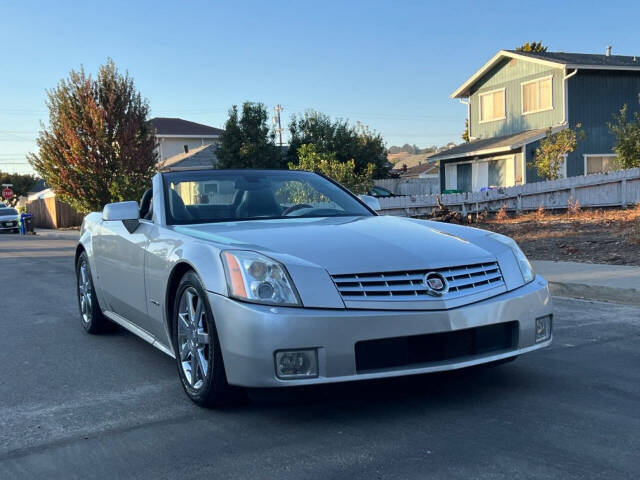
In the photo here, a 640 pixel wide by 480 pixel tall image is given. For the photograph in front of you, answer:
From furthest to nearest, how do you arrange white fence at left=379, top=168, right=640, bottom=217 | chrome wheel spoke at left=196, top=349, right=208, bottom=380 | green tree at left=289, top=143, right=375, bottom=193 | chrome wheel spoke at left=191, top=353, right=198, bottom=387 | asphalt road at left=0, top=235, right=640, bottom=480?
green tree at left=289, top=143, right=375, bottom=193 → white fence at left=379, top=168, right=640, bottom=217 → chrome wheel spoke at left=191, top=353, right=198, bottom=387 → chrome wheel spoke at left=196, top=349, right=208, bottom=380 → asphalt road at left=0, top=235, right=640, bottom=480

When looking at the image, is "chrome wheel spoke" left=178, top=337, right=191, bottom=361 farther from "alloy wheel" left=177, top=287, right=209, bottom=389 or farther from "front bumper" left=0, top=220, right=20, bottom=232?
"front bumper" left=0, top=220, right=20, bottom=232

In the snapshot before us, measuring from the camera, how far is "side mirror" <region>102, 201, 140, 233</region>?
5230 millimetres

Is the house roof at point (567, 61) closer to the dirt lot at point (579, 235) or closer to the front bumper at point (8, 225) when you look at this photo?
the dirt lot at point (579, 235)

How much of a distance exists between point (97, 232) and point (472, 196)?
48.8 feet

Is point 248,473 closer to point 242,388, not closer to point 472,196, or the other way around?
point 242,388

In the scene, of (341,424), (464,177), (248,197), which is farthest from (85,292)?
(464,177)

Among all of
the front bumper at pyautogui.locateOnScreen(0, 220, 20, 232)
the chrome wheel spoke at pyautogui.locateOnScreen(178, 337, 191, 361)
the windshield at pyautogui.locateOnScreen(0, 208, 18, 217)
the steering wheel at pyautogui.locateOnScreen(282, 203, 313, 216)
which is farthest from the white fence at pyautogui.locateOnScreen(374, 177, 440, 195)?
the chrome wheel spoke at pyautogui.locateOnScreen(178, 337, 191, 361)

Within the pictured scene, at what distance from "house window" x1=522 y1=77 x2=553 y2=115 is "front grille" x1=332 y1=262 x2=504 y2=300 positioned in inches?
1023

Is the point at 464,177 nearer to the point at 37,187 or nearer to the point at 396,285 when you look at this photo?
the point at 396,285

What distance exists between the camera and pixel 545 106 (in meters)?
28.3

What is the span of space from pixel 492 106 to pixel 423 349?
29.3 metres

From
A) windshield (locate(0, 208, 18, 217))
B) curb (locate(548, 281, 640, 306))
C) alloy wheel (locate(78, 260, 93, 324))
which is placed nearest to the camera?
alloy wheel (locate(78, 260, 93, 324))

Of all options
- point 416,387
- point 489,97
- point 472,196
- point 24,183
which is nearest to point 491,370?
point 416,387

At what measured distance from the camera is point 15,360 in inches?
227
